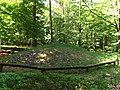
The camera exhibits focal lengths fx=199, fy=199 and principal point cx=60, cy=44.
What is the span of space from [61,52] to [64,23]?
15.3 m

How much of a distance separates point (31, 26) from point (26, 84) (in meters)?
15.9

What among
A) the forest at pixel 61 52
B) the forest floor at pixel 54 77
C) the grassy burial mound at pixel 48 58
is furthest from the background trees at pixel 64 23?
the forest floor at pixel 54 77

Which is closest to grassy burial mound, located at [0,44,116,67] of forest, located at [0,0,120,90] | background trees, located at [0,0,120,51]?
forest, located at [0,0,120,90]

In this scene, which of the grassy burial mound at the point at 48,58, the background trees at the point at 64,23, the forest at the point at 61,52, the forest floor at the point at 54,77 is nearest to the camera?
the forest floor at the point at 54,77

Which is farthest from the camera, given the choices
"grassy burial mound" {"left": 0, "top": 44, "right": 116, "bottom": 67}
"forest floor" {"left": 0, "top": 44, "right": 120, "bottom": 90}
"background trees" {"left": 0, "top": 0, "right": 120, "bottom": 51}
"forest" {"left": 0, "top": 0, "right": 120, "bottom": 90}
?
"background trees" {"left": 0, "top": 0, "right": 120, "bottom": 51}

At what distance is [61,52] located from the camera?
16.1 meters

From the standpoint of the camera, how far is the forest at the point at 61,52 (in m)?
9.33

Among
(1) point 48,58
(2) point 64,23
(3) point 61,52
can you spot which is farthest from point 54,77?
(2) point 64,23

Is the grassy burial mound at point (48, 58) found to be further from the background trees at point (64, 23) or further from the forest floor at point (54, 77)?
the background trees at point (64, 23)

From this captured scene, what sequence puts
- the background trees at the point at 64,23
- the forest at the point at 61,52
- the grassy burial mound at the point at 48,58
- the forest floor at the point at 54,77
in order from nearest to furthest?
the forest floor at the point at 54,77 < the forest at the point at 61,52 < the grassy burial mound at the point at 48,58 < the background trees at the point at 64,23

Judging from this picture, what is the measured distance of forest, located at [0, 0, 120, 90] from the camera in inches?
367

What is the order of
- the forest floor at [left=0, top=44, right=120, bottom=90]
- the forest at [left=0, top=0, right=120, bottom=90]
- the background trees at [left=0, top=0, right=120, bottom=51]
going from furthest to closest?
the background trees at [left=0, top=0, right=120, bottom=51] → the forest at [left=0, top=0, right=120, bottom=90] → the forest floor at [left=0, top=44, right=120, bottom=90]

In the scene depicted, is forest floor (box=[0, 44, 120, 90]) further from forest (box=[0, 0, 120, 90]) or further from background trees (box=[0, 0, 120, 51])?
background trees (box=[0, 0, 120, 51])

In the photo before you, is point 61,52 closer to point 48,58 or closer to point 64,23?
point 48,58
